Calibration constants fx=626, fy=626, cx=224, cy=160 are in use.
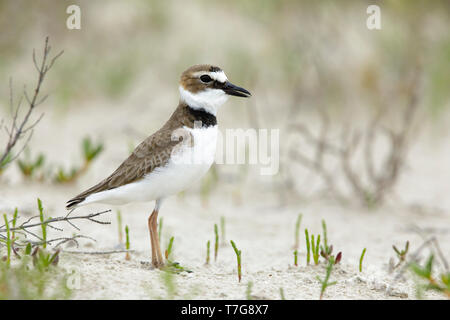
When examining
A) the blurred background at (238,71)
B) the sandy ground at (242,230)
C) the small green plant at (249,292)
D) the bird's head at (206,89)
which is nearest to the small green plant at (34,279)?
the sandy ground at (242,230)

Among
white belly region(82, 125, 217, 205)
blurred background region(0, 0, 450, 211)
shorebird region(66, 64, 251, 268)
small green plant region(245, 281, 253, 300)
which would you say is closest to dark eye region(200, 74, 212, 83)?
shorebird region(66, 64, 251, 268)

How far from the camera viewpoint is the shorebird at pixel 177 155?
11.5ft

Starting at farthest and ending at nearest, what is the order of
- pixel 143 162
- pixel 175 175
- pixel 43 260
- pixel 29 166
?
pixel 29 166
pixel 143 162
pixel 175 175
pixel 43 260

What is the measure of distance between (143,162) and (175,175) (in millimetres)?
250

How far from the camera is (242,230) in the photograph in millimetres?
5215

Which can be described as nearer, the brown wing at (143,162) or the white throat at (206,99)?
the brown wing at (143,162)

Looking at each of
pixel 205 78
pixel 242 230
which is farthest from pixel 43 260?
pixel 242 230

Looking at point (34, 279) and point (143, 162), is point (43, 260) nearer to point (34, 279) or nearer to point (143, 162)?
point (34, 279)

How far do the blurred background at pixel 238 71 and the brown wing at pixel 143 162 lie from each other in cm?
264

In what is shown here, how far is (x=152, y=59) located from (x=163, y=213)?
4.22 meters

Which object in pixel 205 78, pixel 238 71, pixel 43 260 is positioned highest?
pixel 238 71

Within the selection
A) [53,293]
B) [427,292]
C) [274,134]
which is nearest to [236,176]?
[274,134]

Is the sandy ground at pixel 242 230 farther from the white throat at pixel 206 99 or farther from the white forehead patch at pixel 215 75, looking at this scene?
the white forehead patch at pixel 215 75

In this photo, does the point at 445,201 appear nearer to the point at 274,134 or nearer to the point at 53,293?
the point at 274,134
